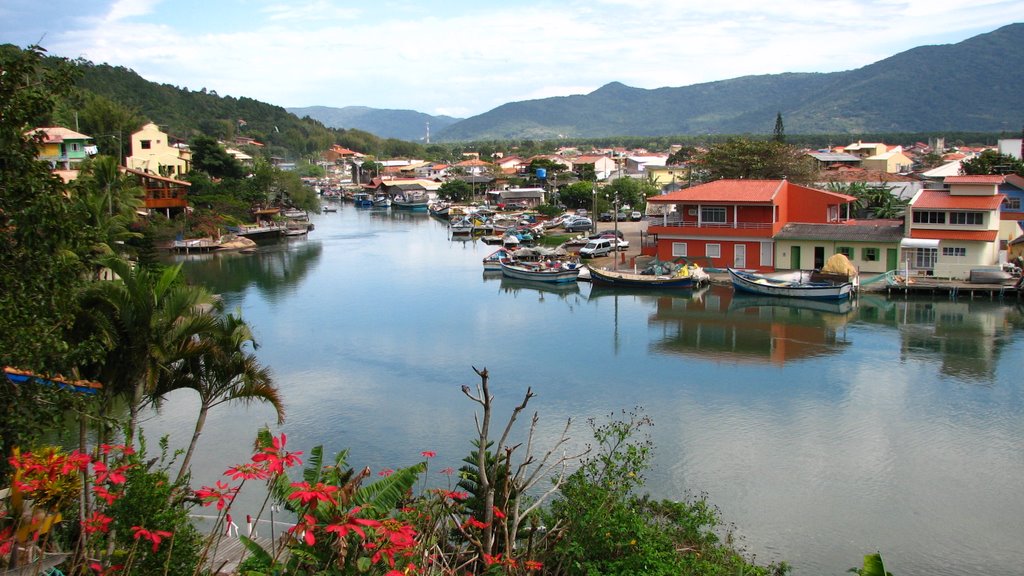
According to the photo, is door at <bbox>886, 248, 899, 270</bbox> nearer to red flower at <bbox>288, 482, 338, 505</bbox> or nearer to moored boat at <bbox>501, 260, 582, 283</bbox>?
moored boat at <bbox>501, 260, 582, 283</bbox>

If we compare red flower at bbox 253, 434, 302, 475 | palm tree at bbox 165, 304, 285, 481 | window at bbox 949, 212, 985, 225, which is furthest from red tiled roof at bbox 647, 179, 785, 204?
red flower at bbox 253, 434, 302, 475

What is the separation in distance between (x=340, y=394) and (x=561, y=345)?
6.12 metres

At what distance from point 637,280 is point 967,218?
9738mm

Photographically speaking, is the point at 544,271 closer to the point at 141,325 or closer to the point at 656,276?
the point at 656,276

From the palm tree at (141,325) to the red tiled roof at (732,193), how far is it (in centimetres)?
2256

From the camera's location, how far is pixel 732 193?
2844cm

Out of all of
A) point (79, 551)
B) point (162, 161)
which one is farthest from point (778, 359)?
point (162, 161)

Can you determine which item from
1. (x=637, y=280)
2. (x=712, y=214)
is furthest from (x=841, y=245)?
(x=637, y=280)

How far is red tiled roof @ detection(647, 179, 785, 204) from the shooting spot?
2778 cm

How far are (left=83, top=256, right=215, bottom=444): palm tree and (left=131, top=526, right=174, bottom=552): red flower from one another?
1537 millimetres

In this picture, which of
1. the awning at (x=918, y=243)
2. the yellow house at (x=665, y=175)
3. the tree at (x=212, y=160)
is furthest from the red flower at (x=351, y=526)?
the yellow house at (x=665, y=175)

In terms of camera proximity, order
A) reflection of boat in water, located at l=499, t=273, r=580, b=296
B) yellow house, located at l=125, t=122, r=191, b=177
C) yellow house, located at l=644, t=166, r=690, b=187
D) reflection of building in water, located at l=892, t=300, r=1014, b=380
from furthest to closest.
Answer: yellow house, located at l=644, t=166, r=690, b=187
yellow house, located at l=125, t=122, r=191, b=177
reflection of boat in water, located at l=499, t=273, r=580, b=296
reflection of building in water, located at l=892, t=300, r=1014, b=380

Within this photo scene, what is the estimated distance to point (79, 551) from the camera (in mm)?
5586

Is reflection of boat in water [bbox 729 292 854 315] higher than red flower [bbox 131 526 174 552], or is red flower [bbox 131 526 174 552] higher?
red flower [bbox 131 526 174 552]
